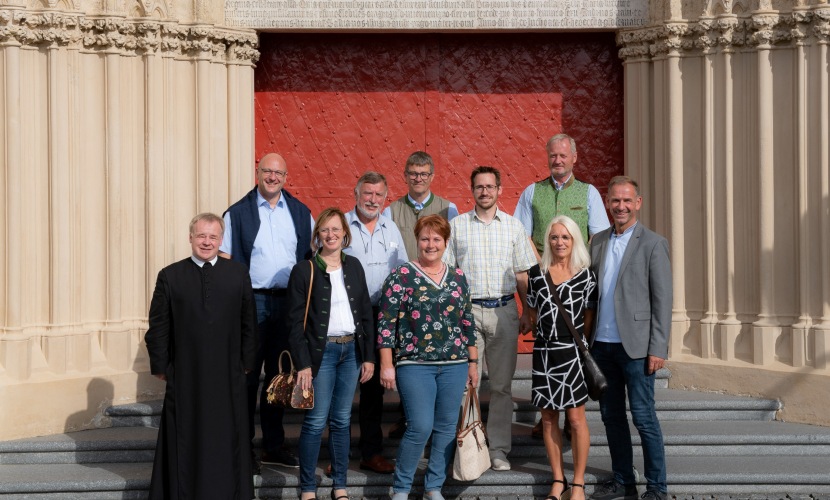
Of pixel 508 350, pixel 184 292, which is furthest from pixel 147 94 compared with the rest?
pixel 508 350

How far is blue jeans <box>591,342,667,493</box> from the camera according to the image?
6.66 m

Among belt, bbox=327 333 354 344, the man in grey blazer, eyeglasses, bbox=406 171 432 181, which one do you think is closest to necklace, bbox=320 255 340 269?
belt, bbox=327 333 354 344

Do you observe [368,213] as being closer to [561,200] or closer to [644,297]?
[561,200]

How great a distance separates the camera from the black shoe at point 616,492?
6.86 metres

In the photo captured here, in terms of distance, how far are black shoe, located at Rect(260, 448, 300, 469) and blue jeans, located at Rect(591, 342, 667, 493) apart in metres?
2.02

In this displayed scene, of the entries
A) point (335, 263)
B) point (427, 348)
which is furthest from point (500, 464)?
point (335, 263)

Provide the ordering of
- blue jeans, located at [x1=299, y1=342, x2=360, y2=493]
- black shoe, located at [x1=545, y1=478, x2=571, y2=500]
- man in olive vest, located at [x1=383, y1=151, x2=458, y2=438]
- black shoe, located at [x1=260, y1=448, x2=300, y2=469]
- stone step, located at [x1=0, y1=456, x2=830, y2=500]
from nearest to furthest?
blue jeans, located at [x1=299, y1=342, x2=360, y2=493] < black shoe, located at [x1=545, y1=478, x2=571, y2=500] < stone step, located at [x1=0, y1=456, x2=830, y2=500] < black shoe, located at [x1=260, y1=448, x2=300, y2=469] < man in olive vest, located at [x1=383, y1=151, x2=458, y2=438]

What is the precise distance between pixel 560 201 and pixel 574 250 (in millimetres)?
916

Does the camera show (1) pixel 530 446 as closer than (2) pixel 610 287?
No

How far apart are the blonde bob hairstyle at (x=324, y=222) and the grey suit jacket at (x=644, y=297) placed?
1.63m

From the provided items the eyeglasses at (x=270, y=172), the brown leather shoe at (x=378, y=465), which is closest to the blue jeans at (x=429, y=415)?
the brown leather shoe at (x=378, y=465)

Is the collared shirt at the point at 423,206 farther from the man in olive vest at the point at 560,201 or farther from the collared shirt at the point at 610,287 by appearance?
the collared shirt at the point at 610,287

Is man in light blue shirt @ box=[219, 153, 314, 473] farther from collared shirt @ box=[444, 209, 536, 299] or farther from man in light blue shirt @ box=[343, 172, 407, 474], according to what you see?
collared shirt @ box=[444, 209, 536, 299]

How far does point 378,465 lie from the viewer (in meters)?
7.13
